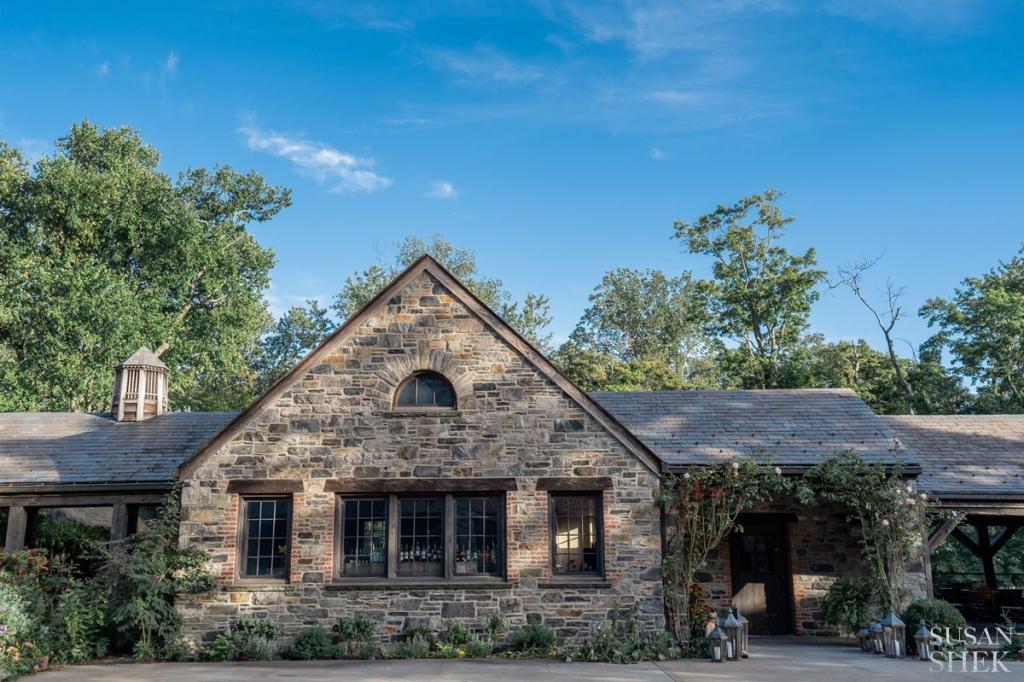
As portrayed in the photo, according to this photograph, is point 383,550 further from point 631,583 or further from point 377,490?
point 631,583

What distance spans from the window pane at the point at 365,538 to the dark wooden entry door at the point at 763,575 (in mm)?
6627

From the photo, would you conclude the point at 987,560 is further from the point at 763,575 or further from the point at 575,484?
the point at 575,484

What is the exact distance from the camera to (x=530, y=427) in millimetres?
13383

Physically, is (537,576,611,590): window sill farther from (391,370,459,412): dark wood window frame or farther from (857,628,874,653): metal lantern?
(857,628,874,653): metal lantern

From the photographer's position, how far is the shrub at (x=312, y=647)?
12.2 meters

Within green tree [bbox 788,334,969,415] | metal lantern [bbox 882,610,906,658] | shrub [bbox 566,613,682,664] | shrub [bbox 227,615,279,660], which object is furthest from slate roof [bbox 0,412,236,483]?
green tree [bbox 788,334,969,415]

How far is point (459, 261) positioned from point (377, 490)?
30.0 m

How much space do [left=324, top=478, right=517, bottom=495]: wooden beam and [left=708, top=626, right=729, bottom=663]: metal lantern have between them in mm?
3852

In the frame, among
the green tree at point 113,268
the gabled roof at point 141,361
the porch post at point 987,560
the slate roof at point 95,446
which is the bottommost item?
the porch post at point 987,560

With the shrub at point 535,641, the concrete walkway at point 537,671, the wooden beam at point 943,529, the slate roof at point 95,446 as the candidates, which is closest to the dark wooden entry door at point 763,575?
the concrete walkway at point 537,671

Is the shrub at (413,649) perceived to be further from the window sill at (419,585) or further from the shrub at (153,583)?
the shrub at (153,583)

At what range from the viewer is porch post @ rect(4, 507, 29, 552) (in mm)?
14312

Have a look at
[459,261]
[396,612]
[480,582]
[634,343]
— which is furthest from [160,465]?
[634,343]

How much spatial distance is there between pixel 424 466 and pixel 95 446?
765cm
